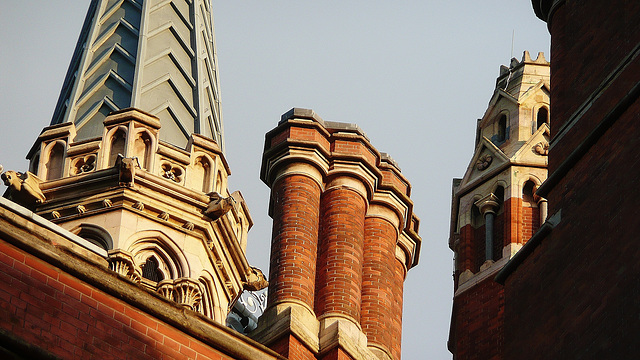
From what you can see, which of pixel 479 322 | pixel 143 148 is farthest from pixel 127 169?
pixel 479 322

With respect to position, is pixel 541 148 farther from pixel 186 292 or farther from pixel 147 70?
pixel 186 292

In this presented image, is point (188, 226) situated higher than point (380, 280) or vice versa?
point (380, 280)

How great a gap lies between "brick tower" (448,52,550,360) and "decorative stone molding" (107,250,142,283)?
4568 mm

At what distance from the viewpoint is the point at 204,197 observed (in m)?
22.7

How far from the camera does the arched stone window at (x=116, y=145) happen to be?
22797mm

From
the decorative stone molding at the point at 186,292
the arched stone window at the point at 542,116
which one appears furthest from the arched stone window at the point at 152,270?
the arched stone window at the point at 542,116

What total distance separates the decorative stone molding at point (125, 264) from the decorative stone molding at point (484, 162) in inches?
265

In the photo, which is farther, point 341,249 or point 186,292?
point 341,249

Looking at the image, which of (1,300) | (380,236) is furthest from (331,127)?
(1,300)

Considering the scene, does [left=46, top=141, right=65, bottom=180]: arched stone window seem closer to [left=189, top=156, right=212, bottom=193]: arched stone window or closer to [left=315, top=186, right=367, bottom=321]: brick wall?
[left=189, top=156, right=212, bottom=193]: arched stone window

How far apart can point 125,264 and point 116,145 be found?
228cm

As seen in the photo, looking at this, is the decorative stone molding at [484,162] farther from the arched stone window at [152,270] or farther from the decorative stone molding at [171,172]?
the arched stone window at [152,270]

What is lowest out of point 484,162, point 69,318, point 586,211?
point 69,318

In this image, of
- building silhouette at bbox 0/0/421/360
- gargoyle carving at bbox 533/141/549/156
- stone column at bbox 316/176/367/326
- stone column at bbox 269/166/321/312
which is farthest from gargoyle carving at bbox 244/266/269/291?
gargoyle carving at bbox 533/141/549/156
